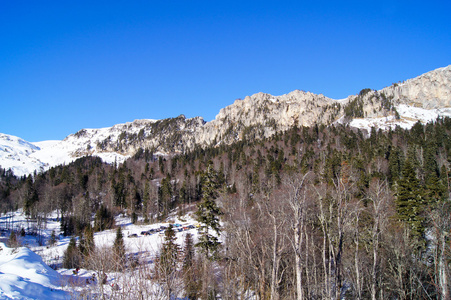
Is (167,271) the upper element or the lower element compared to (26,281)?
upper

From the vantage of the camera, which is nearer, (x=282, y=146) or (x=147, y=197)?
(x=147, y=197)

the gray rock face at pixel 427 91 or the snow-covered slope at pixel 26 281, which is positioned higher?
the gray rock face at pixel 427 91

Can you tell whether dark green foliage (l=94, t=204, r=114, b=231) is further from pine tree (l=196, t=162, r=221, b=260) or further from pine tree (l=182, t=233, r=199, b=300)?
pine tree (l=196, t=162, r=221, b=260)

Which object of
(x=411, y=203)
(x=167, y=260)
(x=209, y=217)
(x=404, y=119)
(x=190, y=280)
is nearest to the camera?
(x=167, y=260)

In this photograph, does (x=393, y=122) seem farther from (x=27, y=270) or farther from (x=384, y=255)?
(x=27, y=270)

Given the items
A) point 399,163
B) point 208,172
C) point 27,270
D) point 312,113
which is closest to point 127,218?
point 208,172

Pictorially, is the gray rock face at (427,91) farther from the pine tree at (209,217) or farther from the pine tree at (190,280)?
the pine tree at (190,280)

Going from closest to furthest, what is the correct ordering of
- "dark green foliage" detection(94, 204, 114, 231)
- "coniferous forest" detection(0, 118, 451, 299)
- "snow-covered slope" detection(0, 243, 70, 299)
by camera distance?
"snow-covered slope" detection(0, 243, 70, 299) → "coniferous forest" detection(0, 118, 451, 299) → "dark green foliage" detection(94, 204, 114, 231)

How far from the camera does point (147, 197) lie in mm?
85750

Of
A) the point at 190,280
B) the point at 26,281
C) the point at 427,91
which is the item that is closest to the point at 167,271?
the point at 190,280

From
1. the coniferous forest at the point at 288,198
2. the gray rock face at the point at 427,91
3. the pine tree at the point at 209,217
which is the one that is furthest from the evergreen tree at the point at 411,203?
the gray rock face at the point at 427,91

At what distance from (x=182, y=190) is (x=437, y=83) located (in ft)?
603

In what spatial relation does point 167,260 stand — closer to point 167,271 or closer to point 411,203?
point 167,271

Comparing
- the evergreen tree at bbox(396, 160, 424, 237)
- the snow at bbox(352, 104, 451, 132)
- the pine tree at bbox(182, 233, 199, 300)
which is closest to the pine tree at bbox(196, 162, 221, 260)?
the pine tree at bbox(182, 233, 199, 300)
